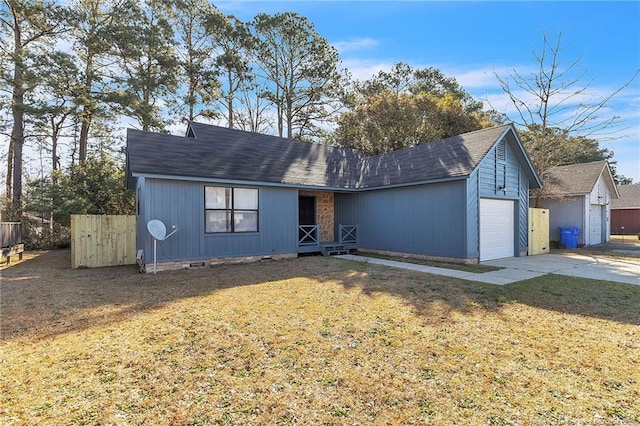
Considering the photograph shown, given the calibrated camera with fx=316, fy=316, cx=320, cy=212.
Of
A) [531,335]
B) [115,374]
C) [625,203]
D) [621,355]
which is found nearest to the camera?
[115,374]

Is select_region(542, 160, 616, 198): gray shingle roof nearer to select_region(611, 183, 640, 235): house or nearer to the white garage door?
the white garage door

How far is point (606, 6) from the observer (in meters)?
11.0

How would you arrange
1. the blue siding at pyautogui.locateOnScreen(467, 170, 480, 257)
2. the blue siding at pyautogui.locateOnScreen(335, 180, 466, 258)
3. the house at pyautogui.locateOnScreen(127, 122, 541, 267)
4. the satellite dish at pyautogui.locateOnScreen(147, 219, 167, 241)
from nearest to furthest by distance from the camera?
1. the satellite dish at pyautogui.locateOnScreen(147, 219, 167, 241)
2. the house at pyautogui.locateOnScreen(127, 122, 541, 267)
3. the blue siding at pyautogui.locateOnScreen(467, 170, 480, 257)
4. the blue siding at pyautogui.locateOnScreen(335, 180, 466, 258)

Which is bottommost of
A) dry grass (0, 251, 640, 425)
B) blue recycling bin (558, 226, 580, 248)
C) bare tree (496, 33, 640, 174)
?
dry grass (0, 251, 640, 425)

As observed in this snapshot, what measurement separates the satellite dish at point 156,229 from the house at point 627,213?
108 ft

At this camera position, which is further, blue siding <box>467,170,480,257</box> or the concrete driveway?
blue siding <box>467,170,480,257</box>

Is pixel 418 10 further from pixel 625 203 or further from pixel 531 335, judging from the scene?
pixel 625 203

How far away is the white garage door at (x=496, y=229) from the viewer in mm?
11148

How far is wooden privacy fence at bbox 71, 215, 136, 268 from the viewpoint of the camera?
33.4 ft

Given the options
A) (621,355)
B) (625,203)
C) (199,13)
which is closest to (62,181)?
(199,13)

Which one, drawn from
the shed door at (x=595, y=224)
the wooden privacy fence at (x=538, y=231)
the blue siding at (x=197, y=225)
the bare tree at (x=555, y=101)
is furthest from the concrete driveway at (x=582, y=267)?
the bare tree at (x=555, y=101)

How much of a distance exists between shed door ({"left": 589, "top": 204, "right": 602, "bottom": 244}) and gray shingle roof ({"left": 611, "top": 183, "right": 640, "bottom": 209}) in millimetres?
10883

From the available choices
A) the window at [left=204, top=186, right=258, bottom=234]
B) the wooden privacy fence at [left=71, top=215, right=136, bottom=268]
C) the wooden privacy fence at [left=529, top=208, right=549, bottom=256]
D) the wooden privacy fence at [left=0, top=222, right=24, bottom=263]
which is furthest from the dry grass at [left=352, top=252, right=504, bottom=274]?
the wooden privacy fence at [left=0, top=222, right=24, bottom=263]

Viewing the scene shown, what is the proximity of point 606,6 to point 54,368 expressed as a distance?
1730 cm
